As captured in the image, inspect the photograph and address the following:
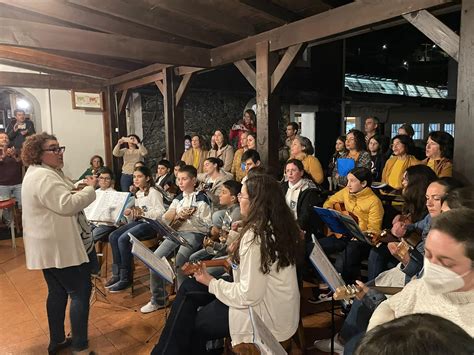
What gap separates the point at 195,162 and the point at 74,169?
3728 millimetres

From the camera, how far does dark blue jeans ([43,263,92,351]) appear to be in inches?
92.6

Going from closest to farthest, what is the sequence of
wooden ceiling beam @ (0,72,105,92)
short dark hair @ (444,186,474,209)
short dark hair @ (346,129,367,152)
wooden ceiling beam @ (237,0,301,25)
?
short dark hair @ (444,186,474,209)
wooden ceiling beam @ (237,0,301,25)
short dark hair @ (346,129,367,152)
wooden ceiling beam @ (0,72,105,92)

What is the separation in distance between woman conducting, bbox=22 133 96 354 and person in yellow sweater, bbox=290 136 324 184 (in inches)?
97.1

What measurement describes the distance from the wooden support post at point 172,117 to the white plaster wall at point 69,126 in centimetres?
316

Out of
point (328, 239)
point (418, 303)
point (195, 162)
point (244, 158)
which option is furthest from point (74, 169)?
point (418, 303)

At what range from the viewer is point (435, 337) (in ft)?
2.08

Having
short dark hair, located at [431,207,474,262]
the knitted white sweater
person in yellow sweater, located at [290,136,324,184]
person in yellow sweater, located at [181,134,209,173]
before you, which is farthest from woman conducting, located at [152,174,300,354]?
person in yellow sweater, located at [181,134,209,173]

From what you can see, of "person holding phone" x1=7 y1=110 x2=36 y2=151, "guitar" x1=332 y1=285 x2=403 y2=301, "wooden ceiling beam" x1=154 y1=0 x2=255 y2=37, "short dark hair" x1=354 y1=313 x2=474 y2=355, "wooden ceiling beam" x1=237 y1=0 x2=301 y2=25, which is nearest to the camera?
"short dark hair" x1=354 y1=313 x2=474 y2=355

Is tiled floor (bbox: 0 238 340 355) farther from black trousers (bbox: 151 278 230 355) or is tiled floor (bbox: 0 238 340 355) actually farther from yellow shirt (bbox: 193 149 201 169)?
yellow shirt (bbox: 193 149 201 169)

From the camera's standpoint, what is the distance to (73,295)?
2.39 meters

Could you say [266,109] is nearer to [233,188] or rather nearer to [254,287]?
[233,188]

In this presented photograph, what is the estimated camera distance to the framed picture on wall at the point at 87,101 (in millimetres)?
7547

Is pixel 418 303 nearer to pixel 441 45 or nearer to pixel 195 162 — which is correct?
pixel 441 45

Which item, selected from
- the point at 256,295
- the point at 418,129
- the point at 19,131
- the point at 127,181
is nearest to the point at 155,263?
the point at 256,295
